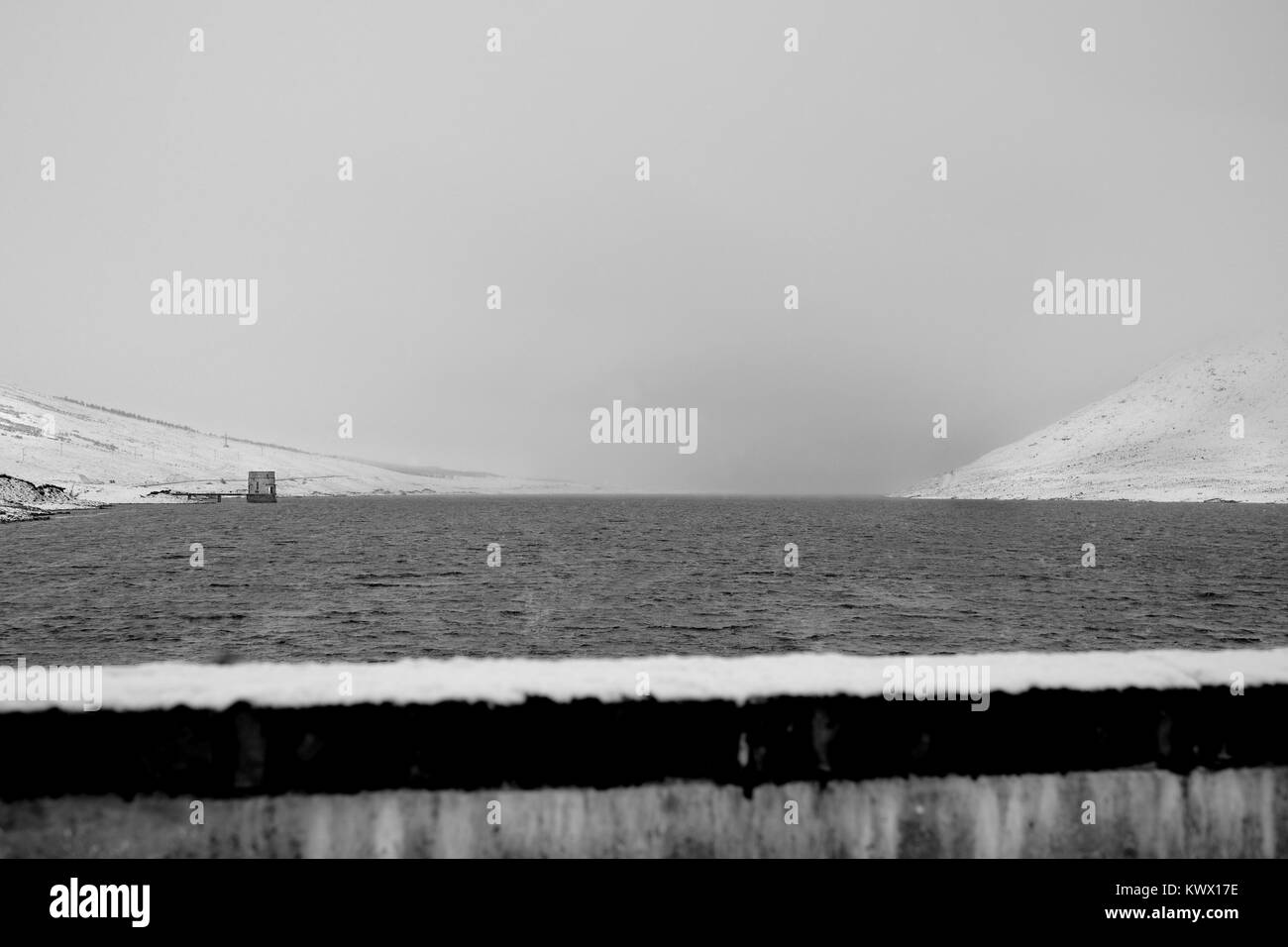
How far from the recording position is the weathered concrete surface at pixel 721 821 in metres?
3.24

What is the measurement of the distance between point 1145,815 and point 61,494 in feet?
535

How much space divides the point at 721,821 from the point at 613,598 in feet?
118

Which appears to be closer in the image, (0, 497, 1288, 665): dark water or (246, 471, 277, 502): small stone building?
(0, 497, 1288, 665): dark water

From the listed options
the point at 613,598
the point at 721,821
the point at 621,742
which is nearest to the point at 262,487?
the point at 613,598

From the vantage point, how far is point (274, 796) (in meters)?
3.25

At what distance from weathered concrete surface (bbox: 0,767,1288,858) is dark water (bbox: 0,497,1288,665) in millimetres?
23176

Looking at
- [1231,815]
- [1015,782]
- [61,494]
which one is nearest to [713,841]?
[1015,782]

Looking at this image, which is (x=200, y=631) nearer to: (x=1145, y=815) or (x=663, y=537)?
(x=1145, y=815)

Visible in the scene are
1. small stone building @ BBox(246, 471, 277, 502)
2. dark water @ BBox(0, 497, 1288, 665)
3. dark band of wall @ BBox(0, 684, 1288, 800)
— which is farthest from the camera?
small stone building @ BBox(246, 471, 277, 502)

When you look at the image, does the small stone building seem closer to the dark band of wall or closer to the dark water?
the dark water

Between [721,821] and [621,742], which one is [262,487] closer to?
[621,742]

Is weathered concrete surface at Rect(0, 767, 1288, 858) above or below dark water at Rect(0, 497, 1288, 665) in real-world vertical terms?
above

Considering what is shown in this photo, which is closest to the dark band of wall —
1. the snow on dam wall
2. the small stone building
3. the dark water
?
the snow on dam wall

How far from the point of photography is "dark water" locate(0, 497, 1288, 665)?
94.0ft
